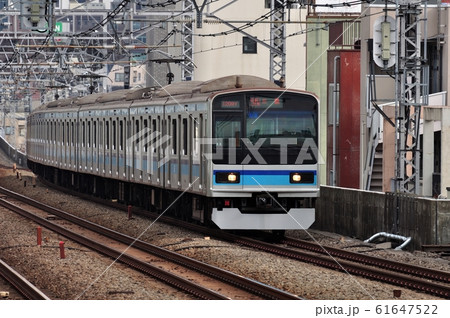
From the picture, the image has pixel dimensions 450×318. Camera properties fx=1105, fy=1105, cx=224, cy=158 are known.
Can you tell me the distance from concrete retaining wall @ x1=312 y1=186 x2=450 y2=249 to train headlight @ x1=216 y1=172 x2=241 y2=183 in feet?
8.84

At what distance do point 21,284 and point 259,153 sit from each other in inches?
246

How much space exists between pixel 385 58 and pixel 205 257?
19.7ft

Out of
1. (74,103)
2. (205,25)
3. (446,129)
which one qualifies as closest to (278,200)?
(446,129)

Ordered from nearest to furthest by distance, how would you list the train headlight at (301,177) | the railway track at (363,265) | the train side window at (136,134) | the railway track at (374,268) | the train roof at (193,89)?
1. the railway track at (374,268)
2. the railway track at (363,265)
3. the train headlight at (301,177)
4. the train roof at (193,89)
5. the train side window at (136,134)

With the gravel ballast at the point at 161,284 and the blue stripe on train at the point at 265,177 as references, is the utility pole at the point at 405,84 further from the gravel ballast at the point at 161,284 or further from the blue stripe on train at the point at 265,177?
the blue stripe on train at the point at 265,177

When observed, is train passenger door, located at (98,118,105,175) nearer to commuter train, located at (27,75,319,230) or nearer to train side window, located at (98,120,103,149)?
train side window, located at (98,120,103,149)

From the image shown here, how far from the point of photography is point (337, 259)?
683 inches

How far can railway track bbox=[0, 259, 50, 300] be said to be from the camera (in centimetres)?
1346

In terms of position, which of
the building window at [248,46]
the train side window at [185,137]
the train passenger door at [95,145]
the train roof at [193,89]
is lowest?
the train passenger door at [95,145]

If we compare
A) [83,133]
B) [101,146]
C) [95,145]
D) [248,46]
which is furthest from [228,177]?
[248,46]

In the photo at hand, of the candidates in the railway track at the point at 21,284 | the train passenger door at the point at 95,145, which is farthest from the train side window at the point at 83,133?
the railway track at the point at 21,284

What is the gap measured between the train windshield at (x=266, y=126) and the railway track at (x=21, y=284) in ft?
16.2

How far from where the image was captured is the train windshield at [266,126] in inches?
774

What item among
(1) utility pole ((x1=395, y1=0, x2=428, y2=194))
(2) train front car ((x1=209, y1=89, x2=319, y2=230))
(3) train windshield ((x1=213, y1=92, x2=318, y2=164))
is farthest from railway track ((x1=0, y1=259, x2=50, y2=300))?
(1) utility pole ((x1=395, y1=0, x2=428, y2=194))
